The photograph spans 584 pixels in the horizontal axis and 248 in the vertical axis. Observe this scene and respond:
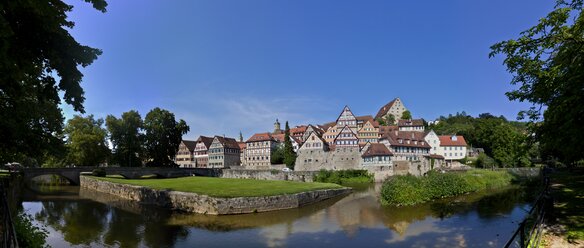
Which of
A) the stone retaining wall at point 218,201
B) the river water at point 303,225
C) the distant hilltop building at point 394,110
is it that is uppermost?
the distant hilltop building at point 394,110

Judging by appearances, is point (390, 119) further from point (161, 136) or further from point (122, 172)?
point (122, 172)

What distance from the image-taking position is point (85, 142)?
60625 millimetres

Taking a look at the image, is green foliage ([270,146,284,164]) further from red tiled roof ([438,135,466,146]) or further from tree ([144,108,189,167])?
red tiled roof ([438,135,466,146])

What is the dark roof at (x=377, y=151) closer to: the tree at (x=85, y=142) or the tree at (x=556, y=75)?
the tree at (x=85, y=142)

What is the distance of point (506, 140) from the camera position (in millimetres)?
67750

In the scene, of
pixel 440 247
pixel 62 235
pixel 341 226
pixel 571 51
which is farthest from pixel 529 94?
pixel 62 235

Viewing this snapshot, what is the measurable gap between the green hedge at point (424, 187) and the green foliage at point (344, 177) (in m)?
21.4

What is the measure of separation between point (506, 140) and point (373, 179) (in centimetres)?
2773

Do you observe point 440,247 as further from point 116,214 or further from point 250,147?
point 250,147

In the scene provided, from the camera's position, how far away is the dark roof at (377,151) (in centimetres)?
6573

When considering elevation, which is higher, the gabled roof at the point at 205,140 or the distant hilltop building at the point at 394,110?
the distant hilltop building at the point at 394,110

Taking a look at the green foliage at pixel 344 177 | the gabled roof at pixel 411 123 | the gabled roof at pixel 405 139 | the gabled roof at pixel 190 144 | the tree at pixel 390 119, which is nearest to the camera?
the green foliage at pixel 344 177

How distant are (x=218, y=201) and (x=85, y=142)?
1783 inches

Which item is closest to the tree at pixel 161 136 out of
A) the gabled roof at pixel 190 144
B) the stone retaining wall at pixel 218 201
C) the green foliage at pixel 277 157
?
the green foliage at pixel 277 157
